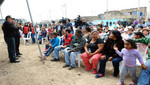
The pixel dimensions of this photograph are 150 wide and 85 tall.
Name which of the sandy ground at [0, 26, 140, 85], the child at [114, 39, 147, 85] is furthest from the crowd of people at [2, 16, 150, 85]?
the sandy ground at [0, 26, 140, 85]

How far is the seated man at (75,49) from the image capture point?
4.17m

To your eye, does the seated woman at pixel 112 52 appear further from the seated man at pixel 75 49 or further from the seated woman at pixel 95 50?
the seated man at pixel 75 49

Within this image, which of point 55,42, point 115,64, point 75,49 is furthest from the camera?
point 55,42

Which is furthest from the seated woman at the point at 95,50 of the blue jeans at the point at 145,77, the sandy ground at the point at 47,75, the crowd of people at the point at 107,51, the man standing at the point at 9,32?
the man standing at the point at 9,32

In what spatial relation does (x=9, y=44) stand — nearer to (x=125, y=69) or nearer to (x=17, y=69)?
(x=17, y=69)

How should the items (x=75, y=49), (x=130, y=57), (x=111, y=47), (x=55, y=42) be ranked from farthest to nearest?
(x=55, y=42), (x=75, y=49), (x=111, y=47), (x=130, y=57)

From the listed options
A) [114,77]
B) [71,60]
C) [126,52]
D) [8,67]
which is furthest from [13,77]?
[126,52]

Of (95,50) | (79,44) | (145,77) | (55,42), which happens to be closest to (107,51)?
(95,50)

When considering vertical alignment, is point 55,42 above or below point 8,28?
below

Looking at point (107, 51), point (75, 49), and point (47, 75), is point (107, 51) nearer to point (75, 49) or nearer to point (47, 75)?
point (75, 49)

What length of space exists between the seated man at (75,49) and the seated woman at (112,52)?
0.93m

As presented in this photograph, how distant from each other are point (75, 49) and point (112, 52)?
1301mm

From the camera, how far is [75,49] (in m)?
4.20

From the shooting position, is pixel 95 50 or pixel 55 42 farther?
pixel 55 42
